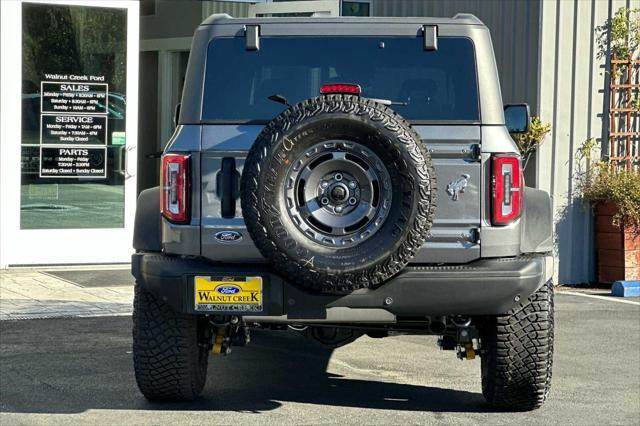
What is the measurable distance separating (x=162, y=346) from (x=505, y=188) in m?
1.89

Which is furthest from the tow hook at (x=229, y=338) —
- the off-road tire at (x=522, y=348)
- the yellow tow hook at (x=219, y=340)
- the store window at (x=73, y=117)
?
the store window at (x=73, y=117)

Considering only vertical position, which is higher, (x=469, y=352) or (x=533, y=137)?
(x=533, y=137)

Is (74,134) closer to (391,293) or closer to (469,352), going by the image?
(469,352)

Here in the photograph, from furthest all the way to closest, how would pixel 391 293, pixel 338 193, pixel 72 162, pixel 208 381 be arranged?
1. pixel 72 162
2. pixel 208 381
3. pixel 391 293
4. pixel 338 193

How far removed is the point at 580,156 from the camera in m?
12.4

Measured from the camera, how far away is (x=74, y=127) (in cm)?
1255

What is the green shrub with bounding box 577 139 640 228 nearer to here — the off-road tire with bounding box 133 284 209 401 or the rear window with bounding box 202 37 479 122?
the rear window with bounding box 202 37 479 122

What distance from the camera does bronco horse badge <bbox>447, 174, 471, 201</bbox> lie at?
5.96 meters

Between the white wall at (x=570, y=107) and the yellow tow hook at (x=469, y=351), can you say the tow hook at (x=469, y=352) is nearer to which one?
the yellow tow hook at (x=469, y=351)

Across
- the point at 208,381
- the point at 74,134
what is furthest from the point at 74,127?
the point at 208,381

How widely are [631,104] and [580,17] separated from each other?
3.30ft

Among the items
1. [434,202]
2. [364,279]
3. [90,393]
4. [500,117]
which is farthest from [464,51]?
[90,393]

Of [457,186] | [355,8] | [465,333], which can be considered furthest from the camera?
[355,8]

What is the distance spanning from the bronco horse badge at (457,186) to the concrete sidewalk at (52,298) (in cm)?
448
